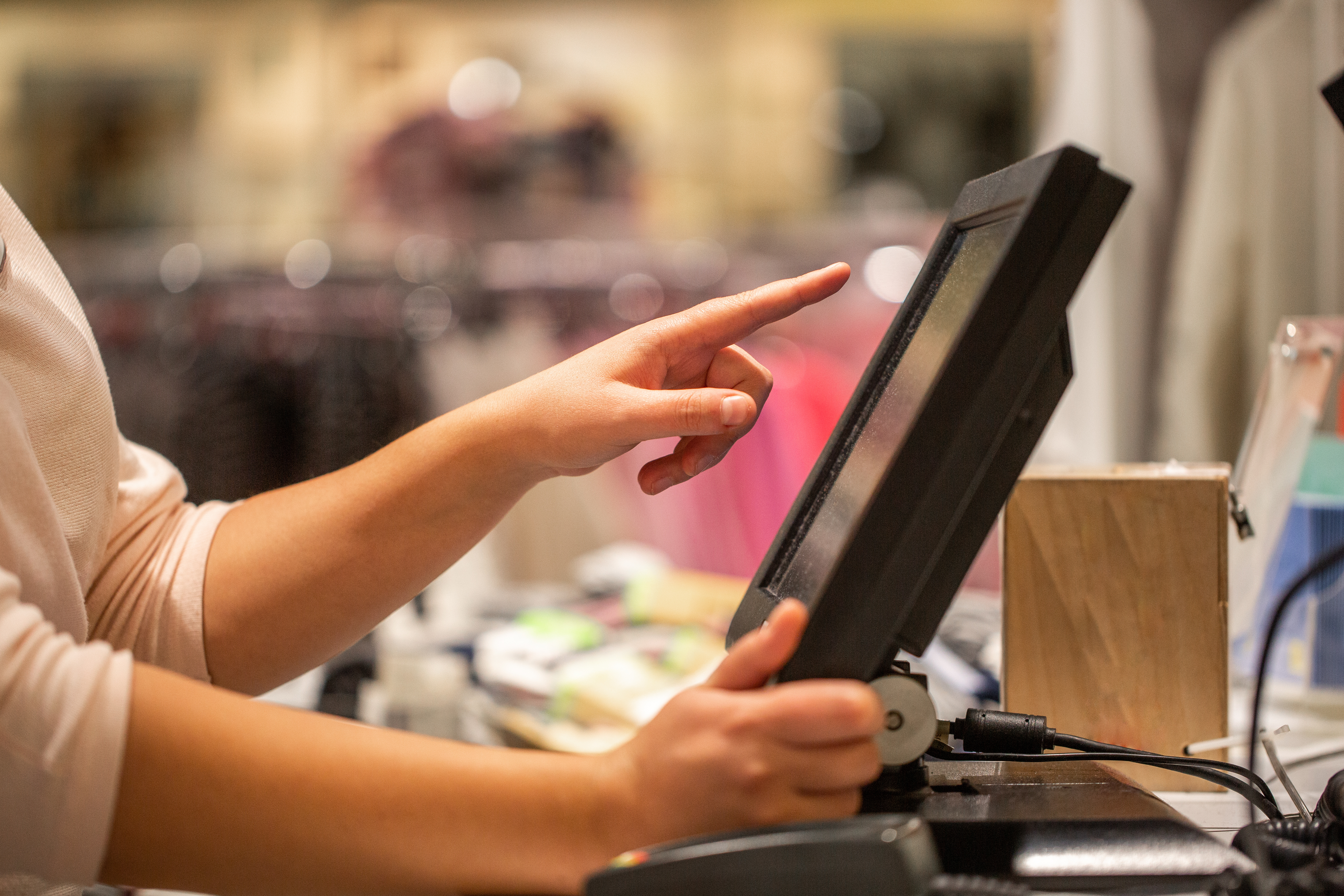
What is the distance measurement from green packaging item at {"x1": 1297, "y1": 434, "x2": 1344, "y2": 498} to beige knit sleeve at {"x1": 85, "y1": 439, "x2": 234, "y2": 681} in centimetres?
89

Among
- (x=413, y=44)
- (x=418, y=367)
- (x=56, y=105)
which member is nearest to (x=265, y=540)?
(x=418, y=367)

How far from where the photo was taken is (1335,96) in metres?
0.64

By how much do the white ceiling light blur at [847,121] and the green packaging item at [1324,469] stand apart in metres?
2.40

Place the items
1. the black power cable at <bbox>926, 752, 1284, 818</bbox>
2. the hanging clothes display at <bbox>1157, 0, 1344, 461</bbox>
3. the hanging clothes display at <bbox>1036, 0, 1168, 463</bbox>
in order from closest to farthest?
the black power cable at <bbox>926, 752, 1284, 818</bbox>
the hanging clothes display at <bbox>1157, 0, 1344, 461</bbox>
the hanging clothes display at <bbox>1036, 0, 1168, 463</bbox>

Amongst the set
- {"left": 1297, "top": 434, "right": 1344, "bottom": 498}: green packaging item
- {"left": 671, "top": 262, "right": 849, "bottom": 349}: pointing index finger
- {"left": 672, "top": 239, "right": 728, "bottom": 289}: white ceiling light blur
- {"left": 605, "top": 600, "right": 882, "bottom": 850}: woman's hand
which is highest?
{"left": 672, "top": 239, "right": 728, "bottom": 289}: white ceiling light blur

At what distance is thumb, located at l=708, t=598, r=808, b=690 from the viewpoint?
0.39 metres

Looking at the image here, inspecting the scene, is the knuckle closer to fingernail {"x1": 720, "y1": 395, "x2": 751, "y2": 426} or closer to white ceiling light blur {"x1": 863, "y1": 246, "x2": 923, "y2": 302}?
fingernail {"x1": 720, "y1": 395, "x2": 751, "y2": 426}

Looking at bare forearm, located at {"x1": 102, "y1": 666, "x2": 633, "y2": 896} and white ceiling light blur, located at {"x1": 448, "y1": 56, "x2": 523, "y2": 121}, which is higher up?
white ceiling light blur, located at {"x1": 448, "y1": 56, "x2": 523, "y2": 121}

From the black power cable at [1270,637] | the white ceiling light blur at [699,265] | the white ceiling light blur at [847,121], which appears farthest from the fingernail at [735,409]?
the white ceiling light blur at [847,121]

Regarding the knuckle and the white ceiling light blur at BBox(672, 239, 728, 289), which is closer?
the knuckle

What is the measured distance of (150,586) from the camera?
65 cm

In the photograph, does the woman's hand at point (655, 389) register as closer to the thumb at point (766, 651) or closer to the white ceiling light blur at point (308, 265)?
the thumb at point (766, 651)

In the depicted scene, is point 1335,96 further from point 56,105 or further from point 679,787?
point 56,105

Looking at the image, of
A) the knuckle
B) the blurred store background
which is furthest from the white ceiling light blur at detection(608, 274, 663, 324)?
the knuckle
